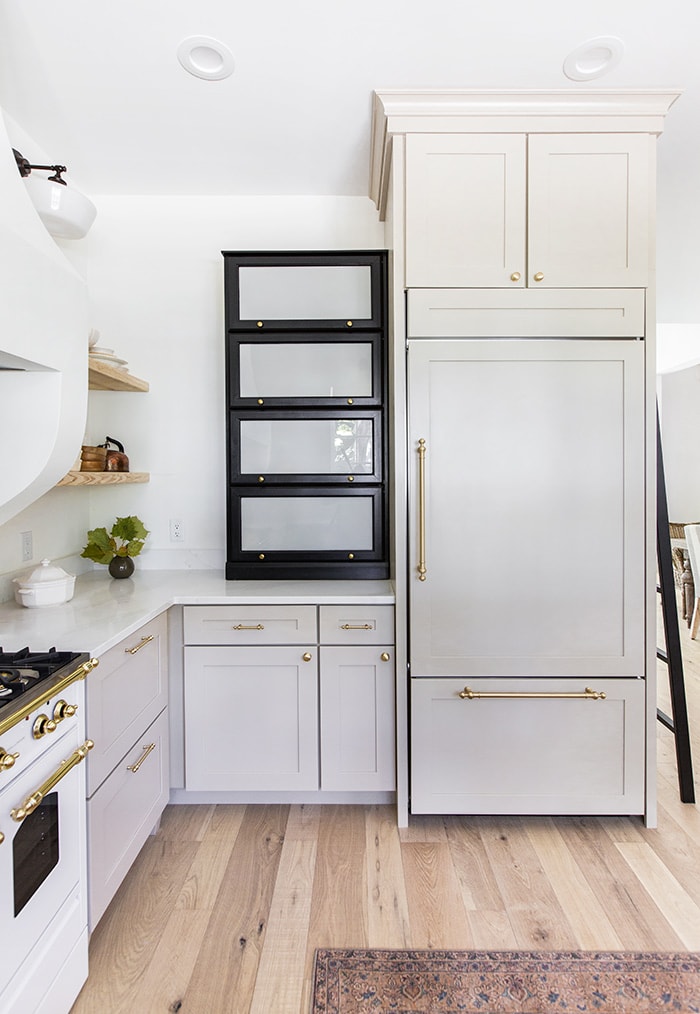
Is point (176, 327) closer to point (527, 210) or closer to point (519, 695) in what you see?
point (527, 210)

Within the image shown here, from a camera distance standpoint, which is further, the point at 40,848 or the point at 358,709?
the point at 358,709

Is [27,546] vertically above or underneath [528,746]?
above

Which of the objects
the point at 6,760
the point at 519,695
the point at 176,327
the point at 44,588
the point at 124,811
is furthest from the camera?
the point at 176,327

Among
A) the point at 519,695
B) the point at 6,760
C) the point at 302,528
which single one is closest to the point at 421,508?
the point at 302,528

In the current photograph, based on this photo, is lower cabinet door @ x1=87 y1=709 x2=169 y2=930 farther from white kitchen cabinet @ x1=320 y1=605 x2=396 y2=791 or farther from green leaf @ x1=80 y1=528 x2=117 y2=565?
green leaf @ x1=80 y1=528 x2=117 y2=565

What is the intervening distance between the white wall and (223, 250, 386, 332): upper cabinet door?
0.31 m

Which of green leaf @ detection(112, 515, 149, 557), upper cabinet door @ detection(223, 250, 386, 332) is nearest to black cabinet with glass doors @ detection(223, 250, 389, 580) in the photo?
upper cabinet door @ detection(223, 250, 386, 332)

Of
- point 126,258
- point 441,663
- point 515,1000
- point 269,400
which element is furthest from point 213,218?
point 515,1000

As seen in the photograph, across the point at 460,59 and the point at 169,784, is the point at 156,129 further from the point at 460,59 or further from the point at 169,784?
the point at 169,784

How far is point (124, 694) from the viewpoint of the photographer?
1830 mm

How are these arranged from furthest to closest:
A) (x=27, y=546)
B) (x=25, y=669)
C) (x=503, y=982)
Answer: (x=27, y=546), (x=503, y=982), (x=25, y=669)

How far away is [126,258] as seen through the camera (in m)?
2.89

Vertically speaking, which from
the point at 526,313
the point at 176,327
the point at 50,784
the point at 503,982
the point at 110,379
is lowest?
the point at 503,982

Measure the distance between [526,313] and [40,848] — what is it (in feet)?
7.07
